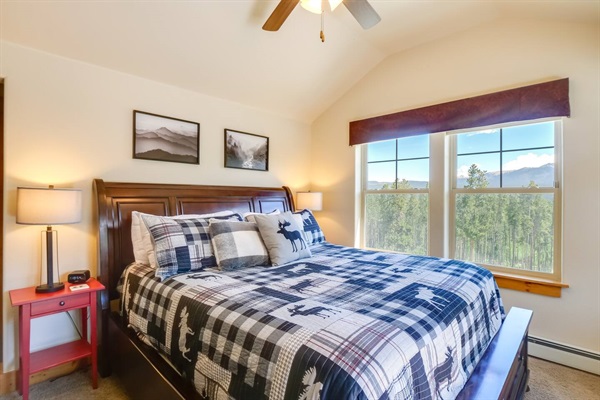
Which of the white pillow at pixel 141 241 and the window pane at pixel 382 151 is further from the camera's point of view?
the window pane at pixel 382 151

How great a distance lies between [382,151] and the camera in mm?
3504

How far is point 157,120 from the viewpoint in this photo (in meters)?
2.58

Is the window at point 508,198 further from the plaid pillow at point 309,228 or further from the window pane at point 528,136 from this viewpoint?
the plaid pillow at point 309,228

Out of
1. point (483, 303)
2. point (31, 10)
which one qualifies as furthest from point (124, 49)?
point (483, 303)

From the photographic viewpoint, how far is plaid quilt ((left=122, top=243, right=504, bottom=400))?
2.97 ft

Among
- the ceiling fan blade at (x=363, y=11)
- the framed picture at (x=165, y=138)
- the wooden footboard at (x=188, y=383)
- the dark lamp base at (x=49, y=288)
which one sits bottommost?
the wooden footboard at (x=188, y=383)

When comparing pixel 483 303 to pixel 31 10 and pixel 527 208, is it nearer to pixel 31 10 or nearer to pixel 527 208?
pixel 527 208

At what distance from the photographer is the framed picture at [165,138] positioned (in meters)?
2.49

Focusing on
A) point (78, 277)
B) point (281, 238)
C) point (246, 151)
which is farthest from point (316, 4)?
point (78, 277)

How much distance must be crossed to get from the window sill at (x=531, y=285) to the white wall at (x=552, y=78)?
52 millimetres

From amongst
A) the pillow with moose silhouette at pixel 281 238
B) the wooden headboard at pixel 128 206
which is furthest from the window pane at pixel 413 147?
the wooden headboard at pixel 128 206

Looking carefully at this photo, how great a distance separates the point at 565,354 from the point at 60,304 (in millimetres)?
3701

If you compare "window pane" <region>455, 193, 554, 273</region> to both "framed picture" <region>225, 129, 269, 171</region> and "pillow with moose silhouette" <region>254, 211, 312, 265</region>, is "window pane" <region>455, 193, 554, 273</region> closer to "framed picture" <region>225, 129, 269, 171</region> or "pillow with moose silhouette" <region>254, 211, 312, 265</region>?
"pillow with moose silhouette" <region>254, 211, 312, 265</region>

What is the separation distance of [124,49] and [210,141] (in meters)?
1.03
